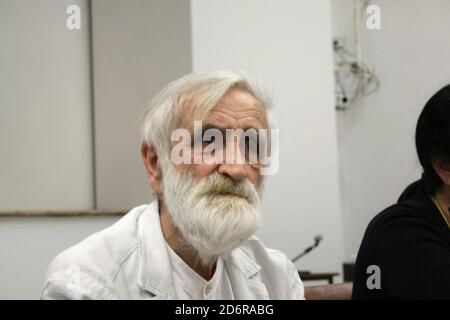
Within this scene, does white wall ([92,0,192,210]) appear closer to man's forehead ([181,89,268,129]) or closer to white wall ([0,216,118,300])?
white wall ([0,216,118,300])

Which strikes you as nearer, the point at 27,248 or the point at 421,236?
the point at 421,236

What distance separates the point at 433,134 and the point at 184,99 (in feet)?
2.00

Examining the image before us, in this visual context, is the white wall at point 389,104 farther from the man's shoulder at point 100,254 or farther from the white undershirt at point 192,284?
the man's shoulder at point 100,254

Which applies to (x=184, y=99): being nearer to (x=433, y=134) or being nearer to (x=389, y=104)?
(x=433, y=134)

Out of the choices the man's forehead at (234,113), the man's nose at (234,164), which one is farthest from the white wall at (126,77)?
the man's nose at (234,164)

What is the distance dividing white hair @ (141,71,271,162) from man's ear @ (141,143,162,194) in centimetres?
2

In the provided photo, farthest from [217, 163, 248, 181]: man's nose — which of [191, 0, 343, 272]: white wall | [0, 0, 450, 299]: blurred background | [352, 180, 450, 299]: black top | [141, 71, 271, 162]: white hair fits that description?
[191, 0, 343, 272]: white wall

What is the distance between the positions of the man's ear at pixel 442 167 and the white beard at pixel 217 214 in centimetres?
53

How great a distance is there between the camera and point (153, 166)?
126 cm

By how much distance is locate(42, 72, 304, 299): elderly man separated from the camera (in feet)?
3.48

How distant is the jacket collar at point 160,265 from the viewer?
1.10m

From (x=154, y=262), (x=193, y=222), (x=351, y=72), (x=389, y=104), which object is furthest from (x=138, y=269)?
(x=351, y=72)

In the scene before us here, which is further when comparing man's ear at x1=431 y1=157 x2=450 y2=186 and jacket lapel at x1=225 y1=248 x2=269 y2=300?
man's ear at x1=431 y1=157 x2=450 y2=186

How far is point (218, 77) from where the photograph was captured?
1191 mm
